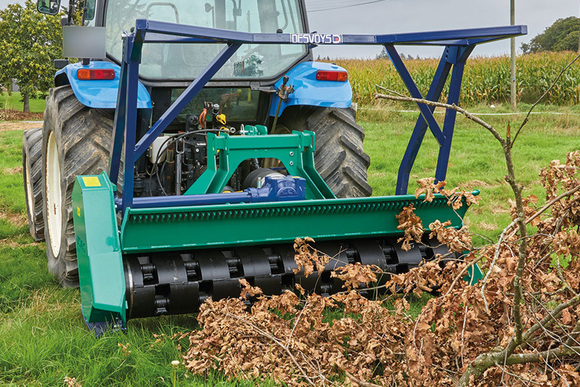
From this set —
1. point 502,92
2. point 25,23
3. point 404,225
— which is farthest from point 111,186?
point 25,23

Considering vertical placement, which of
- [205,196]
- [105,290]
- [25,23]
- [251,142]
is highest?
[25,23]

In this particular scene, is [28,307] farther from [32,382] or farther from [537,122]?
[537,122]

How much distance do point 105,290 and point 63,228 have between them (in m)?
1.10

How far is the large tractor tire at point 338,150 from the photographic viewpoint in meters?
4.31

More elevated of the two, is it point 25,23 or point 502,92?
point 25,23

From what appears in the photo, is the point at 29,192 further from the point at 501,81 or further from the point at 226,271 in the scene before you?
the point at 501,81

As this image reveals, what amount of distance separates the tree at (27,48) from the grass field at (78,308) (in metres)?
10.1

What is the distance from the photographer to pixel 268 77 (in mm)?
4758

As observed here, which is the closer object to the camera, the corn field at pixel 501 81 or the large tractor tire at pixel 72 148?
the large tractor tire at pixel 72 148

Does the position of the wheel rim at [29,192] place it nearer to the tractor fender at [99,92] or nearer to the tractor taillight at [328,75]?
the tractor fender at [99,92]

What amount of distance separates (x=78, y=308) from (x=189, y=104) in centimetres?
155

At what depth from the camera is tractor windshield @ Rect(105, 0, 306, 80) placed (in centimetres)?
447

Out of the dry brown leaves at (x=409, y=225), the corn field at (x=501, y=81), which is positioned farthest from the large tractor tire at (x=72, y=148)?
the corn field at (x=501, y=81)

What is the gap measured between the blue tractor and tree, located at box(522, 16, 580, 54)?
4079 centimetres
